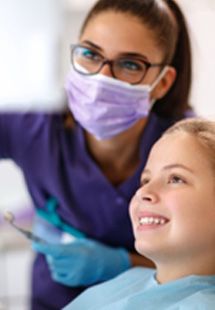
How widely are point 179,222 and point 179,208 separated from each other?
0.08 ft

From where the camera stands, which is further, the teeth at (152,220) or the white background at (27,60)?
the white background at (27,60)

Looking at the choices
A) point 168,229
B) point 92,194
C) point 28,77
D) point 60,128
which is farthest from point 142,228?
point 28,77

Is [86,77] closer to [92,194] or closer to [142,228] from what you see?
[92,194]

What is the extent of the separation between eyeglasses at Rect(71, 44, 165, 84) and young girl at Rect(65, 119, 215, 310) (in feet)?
0.83

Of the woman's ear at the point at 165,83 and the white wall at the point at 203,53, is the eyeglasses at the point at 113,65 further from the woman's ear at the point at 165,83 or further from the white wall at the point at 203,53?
the white wall at the point at 203,53

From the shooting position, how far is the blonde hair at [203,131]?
966 mm

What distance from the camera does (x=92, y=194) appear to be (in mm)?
1269

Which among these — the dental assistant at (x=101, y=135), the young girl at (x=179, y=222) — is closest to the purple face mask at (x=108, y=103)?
the dental assistant at (x=101, y=135)

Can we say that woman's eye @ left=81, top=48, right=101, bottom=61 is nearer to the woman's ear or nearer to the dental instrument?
the woman's ear

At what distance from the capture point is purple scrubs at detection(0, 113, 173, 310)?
4.15ft

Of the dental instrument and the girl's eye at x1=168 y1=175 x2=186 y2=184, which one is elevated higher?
the girl's eye at x1=168 y1=175 x2=186 y2=184

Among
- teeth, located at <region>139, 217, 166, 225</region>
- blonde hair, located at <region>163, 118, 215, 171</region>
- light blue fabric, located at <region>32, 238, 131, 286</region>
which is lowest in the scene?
light blue fabric, located at <region>32, 238, 131, 286</region>

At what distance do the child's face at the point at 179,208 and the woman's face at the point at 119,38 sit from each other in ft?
0.99

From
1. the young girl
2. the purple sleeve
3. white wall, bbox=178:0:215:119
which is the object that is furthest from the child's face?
white wall, bbox=178:0:215:119
